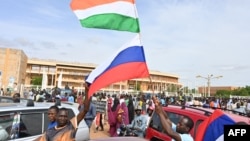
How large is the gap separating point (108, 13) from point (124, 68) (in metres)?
0.75

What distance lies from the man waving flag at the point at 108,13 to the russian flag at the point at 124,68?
0.24 meters

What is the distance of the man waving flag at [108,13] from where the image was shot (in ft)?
14.5

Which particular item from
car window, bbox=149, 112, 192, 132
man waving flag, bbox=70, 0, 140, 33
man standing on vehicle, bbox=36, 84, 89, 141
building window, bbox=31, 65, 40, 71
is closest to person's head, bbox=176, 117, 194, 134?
man standing on vehicle, bbox=36, 84, 89, 141

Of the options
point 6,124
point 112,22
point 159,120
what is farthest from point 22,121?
point 159,120

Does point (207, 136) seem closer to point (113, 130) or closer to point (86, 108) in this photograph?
point (86, 108)

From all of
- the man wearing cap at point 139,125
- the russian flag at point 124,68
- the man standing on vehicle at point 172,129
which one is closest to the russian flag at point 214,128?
the man standing on vehicle at point 172,129

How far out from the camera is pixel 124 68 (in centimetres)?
444

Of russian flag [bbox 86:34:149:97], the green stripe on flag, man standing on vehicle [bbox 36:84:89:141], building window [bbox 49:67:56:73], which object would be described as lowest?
man standing on vehicle [bbox 36:84:89:141]

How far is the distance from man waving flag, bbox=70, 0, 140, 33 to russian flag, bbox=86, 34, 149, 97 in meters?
0.24

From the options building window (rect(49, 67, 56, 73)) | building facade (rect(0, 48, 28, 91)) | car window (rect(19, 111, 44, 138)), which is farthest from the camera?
building window (rect(49, 67, 56, 73))

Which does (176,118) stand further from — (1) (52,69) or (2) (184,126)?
(1) (52,69)

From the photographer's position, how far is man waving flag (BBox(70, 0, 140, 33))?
441 centimetres

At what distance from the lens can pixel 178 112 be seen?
651cm

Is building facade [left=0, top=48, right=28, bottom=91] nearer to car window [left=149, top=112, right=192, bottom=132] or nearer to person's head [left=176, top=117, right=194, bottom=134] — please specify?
car window [left=149, top=112, right=192, bottom=132]
